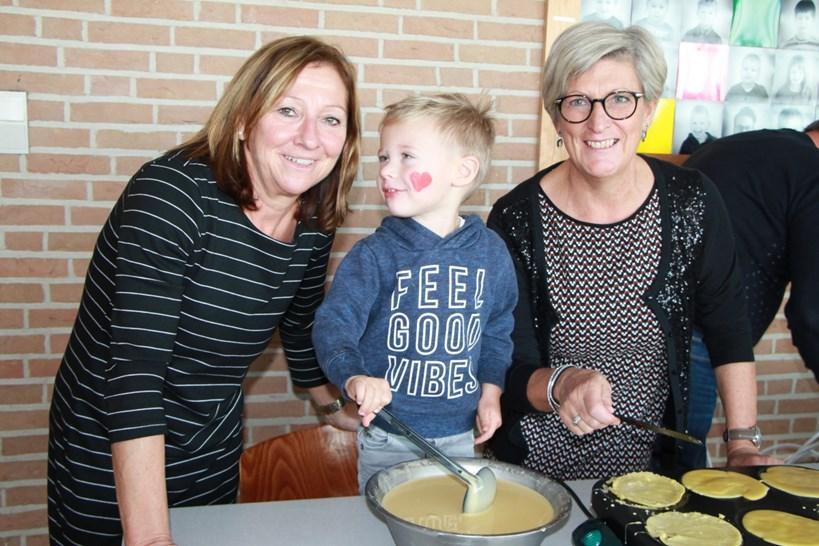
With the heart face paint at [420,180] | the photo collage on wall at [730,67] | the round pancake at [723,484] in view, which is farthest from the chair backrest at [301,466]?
the photo collage on wall at [730,67]

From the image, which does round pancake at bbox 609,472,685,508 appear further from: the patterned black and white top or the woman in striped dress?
the woman in striped dress

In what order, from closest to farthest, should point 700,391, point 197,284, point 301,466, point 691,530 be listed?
point 691,530, point 197,284, point 301,466, point 700,391

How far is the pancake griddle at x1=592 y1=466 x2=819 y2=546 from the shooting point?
1.15 m

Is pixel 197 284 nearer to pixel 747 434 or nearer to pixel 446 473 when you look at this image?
pixel 446 473

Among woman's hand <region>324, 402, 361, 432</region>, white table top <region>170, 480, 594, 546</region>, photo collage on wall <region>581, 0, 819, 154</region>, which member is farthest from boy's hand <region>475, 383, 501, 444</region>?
photo collage on wall <region>581, 0, 819, 154</region>

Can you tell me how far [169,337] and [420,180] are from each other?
546 millimetres

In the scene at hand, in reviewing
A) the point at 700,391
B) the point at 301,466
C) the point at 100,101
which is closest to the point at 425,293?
the point at 301,466

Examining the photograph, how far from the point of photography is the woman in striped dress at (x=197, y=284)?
1.22 m

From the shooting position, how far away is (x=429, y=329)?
4.84 feet

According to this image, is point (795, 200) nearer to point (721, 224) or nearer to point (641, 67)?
point (721, 224)

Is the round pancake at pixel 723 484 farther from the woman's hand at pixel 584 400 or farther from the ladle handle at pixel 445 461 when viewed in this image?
the ladle handle at pixel 445 461

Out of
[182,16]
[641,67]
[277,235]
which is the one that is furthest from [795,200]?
[182,16]

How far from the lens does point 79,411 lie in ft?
4.85

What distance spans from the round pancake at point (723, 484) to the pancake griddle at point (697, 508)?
0.01 meters
